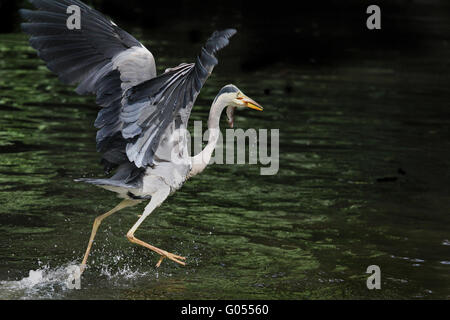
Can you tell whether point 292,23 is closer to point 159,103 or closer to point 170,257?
point 170,257

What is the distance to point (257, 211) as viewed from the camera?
8.31 metres

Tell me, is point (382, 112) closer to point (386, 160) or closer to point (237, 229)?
point (386, 160)

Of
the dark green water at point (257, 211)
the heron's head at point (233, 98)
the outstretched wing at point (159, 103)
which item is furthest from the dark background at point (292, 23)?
Result: the outstretched wing at point (159, 103)

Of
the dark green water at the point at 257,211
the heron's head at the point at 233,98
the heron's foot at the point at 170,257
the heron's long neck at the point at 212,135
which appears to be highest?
the heron's head at the point at 233,98

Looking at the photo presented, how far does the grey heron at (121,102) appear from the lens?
629 cm

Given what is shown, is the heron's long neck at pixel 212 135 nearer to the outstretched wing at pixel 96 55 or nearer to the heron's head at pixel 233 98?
the heron's head at pixel 233 98

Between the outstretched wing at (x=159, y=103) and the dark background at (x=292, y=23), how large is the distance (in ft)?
33.0

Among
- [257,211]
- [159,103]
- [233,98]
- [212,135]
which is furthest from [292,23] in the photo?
[159,103]

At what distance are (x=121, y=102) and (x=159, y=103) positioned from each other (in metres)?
0.56

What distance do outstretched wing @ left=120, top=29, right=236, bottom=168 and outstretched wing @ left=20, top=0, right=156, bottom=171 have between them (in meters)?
0.21

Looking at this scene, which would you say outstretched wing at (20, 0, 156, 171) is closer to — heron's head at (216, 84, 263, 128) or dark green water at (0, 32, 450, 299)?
heron's head at (216, 84, 263, 128)

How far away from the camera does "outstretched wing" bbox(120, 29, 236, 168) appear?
5.40 meters
